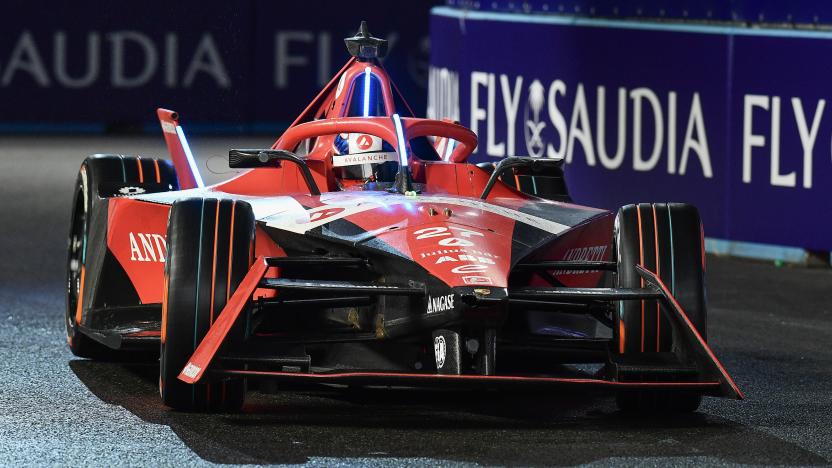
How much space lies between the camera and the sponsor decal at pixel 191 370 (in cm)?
671

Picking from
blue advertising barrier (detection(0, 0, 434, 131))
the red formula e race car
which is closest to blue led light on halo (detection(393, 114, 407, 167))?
the red formula e race car

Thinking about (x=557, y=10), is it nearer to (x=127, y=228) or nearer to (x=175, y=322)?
(x=127, y=228)

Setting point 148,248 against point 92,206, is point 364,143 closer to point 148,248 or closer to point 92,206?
point 148,248

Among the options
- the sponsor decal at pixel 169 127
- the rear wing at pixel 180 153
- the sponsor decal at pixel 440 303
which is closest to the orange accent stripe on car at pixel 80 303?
the rear wing at pixel 180 153

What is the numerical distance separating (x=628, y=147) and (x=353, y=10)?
38.3 feet

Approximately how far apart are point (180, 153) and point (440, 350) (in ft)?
9.54

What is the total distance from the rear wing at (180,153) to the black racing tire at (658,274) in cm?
278

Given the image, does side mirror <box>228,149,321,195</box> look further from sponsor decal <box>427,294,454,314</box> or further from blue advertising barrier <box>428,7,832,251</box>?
blue advertising barrier <box>428,7,832,251</box>

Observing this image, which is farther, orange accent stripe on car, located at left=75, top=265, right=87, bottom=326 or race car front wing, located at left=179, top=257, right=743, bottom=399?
orange accent stripe on car, located at left=75, top=265, right=87, bottom=326

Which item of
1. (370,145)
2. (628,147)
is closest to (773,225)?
(628,147)

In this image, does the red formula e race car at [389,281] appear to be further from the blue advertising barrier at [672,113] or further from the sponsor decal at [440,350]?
the blue advertising barrier at [672,113]

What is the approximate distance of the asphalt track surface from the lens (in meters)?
6.47

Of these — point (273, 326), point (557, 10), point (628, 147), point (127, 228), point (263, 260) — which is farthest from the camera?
point (557, 10)

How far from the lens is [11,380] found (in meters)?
8.02
